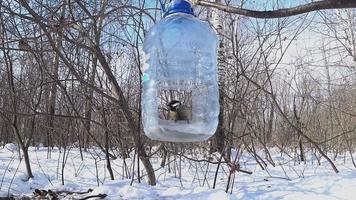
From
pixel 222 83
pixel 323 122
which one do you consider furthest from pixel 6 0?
pixel 323 122

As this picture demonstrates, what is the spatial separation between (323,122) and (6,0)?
5384 mm

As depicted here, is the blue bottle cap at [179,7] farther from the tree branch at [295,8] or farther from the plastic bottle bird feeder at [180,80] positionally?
the tree branch at [295,8]

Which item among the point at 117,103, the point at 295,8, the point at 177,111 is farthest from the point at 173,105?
the point at 117,103

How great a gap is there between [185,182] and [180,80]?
2.51 metres

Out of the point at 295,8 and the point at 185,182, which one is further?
the point at 185,182

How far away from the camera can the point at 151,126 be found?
1.17 metres

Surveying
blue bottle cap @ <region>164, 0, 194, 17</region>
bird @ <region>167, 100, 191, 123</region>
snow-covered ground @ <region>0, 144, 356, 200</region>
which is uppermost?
blue bottle cap @ <region>164, 0, 194, 17</region>

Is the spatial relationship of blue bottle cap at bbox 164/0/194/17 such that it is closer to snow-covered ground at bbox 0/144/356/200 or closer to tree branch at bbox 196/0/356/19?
tree branch at bbox 196/0/356/19

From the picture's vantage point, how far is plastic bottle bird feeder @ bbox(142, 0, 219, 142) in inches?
43.9

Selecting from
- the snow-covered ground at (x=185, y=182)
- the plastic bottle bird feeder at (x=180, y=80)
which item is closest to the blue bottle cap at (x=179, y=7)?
the plastic bottle bird feeder at (x=180, y=80)

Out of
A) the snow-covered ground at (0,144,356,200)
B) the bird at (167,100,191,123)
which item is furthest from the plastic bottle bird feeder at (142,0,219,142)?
the snow-covered ground at (0,144,356,200)

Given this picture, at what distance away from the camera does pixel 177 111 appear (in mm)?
1101

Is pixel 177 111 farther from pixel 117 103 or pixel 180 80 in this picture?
pixel 117 103

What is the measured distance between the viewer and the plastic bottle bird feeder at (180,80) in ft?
3.66
